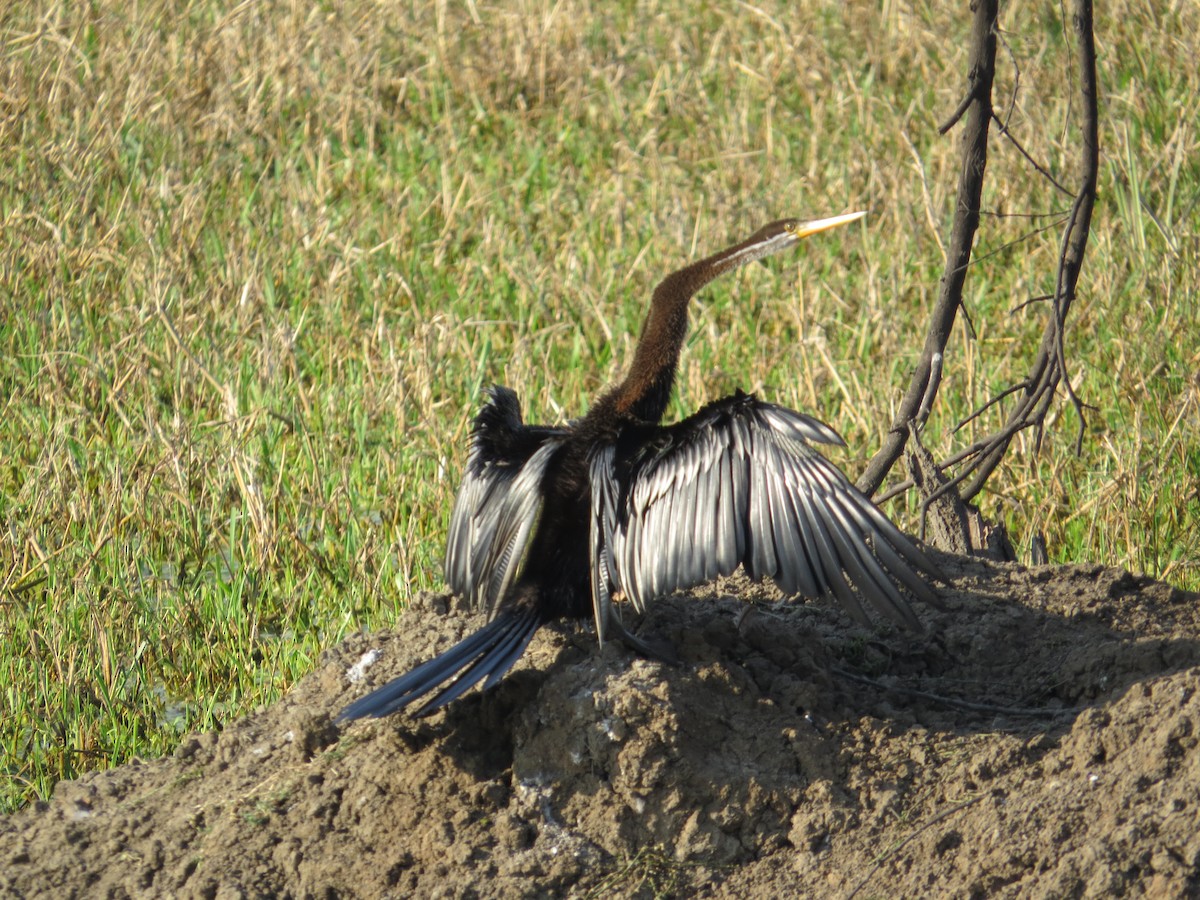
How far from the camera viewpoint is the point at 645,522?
3.73 metres

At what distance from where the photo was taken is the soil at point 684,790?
129 inches

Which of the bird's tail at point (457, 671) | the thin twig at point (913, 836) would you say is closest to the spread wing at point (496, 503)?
the bird's tail at point (457, 671)

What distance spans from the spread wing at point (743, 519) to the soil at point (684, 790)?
0.25 meters

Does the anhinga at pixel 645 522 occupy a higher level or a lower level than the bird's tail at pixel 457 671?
higher

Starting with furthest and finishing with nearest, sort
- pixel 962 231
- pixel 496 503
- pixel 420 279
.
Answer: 1. pixel 420 279
2. pixel 962 231
3. pixel 496 503

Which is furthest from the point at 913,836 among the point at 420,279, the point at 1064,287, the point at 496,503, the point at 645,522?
the point at 420,279

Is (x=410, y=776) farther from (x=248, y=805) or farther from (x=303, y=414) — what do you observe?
(x=303, y=414)

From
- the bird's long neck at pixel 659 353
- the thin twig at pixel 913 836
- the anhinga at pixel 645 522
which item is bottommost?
the thin twig at pixel 913 836

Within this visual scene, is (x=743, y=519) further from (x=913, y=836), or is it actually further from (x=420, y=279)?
(x=420, y=279)

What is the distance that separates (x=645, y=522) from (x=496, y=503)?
494 millimetres

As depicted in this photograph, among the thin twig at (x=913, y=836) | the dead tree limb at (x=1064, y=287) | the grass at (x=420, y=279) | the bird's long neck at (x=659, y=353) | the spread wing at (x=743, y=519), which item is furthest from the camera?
the grass at (x=420, y=279)

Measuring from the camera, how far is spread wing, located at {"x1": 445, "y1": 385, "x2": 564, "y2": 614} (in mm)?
3877

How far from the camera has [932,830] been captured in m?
3.34

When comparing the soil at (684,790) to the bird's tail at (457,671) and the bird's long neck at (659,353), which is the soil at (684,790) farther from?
the bird's long neck at (659,353)
